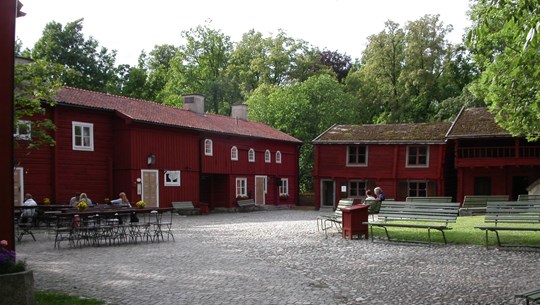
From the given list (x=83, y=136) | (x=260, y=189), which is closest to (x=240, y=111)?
(x=260, y=189)

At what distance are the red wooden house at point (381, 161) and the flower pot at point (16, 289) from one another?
107 feet

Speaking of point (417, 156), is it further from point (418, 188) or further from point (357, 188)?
point (357, 188)

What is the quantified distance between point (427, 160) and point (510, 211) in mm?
23613

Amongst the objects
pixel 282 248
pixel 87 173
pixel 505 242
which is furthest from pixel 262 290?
pixel 87 173

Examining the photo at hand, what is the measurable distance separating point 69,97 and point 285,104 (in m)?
23.3

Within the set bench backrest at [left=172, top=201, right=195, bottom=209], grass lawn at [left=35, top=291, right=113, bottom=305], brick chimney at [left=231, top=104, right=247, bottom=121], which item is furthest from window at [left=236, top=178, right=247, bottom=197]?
grass lawn at [left=35, top=291, right=113, bottom=305]

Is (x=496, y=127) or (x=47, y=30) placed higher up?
(x=47, y=30)

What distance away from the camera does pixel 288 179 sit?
43531mm

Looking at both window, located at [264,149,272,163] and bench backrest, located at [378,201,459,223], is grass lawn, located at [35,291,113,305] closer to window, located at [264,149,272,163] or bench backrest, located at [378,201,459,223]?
bench backrest, located at [378,201,459,223]

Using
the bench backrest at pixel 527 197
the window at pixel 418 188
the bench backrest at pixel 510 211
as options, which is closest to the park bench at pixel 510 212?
the bench backrest at pixel 510 211

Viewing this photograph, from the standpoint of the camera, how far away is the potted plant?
671 cm

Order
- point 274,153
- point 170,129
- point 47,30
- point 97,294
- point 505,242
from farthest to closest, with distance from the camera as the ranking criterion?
point 47,30, point 274,153, point 170,129, point 505,242, point 97,294

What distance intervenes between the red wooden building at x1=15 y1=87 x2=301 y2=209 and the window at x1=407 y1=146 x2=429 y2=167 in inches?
379

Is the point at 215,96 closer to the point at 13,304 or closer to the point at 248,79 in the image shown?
the point at 248,79
